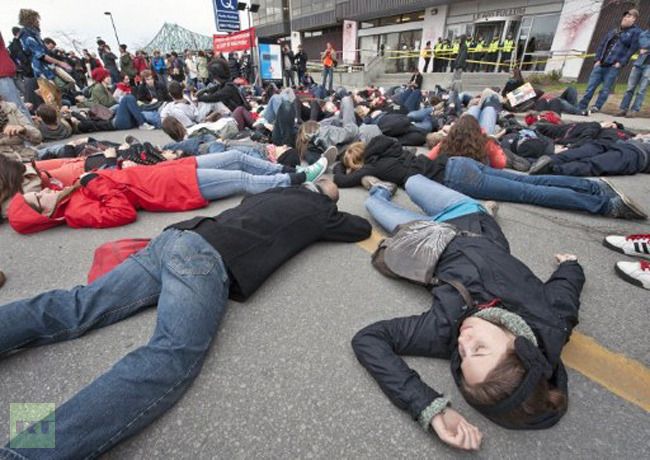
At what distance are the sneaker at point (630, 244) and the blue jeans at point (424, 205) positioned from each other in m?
1.01

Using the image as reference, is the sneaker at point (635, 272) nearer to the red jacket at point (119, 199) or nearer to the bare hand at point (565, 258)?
the bare hand at point (565, 258)

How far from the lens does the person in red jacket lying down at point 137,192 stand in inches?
107

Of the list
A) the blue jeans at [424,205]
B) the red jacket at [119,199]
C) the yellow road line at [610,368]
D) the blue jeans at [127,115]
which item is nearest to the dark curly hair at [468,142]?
the blue jeans at [424,205]

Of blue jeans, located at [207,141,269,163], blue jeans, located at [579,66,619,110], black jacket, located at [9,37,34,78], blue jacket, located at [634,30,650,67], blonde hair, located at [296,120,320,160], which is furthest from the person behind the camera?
blue jeans, located at [579,66,619,110]

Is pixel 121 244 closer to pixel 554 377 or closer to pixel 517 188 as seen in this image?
pixel 554 377

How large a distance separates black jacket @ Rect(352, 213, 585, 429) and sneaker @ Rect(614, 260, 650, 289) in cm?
49

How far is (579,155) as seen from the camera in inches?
145

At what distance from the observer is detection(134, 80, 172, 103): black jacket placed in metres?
11.0

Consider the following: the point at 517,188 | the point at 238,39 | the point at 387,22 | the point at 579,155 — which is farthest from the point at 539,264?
the point at 387,22

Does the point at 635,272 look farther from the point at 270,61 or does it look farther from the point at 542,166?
the point at 270,61

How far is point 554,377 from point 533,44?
20.0 meters

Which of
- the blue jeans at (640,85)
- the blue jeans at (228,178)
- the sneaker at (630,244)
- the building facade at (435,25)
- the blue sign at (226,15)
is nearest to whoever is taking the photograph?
the sneaker at (630,244)

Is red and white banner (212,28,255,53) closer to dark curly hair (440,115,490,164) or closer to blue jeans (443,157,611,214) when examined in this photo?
dark curly hair (440,115,490,164)

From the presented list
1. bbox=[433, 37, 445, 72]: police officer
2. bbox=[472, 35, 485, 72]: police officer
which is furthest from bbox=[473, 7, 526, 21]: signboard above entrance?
bbox=[433, 37, 445, 72]: police officer
